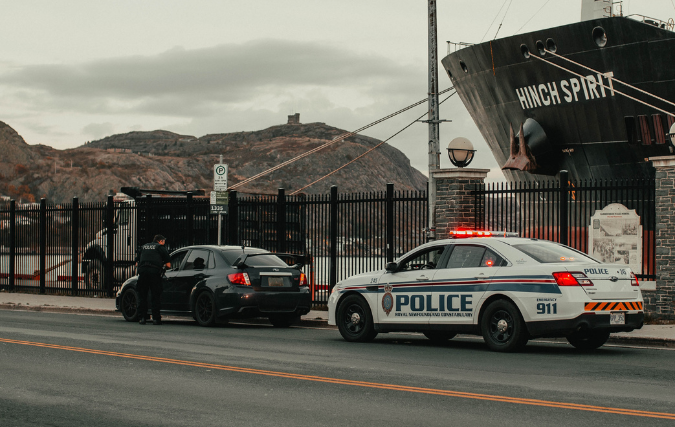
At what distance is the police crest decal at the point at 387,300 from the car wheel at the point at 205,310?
4080 millimetres

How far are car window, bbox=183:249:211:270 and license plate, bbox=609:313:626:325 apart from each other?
8.00 meters

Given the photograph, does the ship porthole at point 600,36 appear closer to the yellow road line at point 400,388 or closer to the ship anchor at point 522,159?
the ship anchor at point 522,159

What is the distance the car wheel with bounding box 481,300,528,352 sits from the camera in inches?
438

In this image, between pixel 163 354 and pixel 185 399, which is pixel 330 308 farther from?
pixel 185 399

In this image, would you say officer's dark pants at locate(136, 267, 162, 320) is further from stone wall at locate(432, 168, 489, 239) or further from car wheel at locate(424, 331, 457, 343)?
stone wall at locate(432, 168, 489, 239)

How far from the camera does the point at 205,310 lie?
16016mm

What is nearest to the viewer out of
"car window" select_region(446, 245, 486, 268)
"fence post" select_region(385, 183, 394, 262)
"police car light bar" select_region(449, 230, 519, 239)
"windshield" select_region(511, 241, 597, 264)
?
"windshield" select_region(511, 241, 597, 264)

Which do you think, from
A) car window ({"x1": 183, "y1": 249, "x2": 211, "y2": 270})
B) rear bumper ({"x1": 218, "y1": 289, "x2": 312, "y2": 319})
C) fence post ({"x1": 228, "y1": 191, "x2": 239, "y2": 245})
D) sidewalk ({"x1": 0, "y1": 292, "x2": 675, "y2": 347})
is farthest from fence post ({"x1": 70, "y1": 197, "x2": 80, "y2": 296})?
rear bumper ({"x1": 218, "y1": 289, "x2": 312, "y2": 319})

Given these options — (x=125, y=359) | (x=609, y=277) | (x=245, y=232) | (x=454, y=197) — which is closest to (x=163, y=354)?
(x=125, y=359)

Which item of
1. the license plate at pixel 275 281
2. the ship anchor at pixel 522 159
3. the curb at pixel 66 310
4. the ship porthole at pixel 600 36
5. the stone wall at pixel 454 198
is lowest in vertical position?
the curb at pixel 66 310

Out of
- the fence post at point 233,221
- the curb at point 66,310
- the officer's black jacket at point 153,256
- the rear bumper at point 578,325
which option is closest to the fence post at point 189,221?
the fence post at point 233,221

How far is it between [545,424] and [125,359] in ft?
19.7

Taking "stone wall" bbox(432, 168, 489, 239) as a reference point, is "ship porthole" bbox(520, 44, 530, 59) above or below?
above

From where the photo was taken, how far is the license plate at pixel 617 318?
10.9 meters
